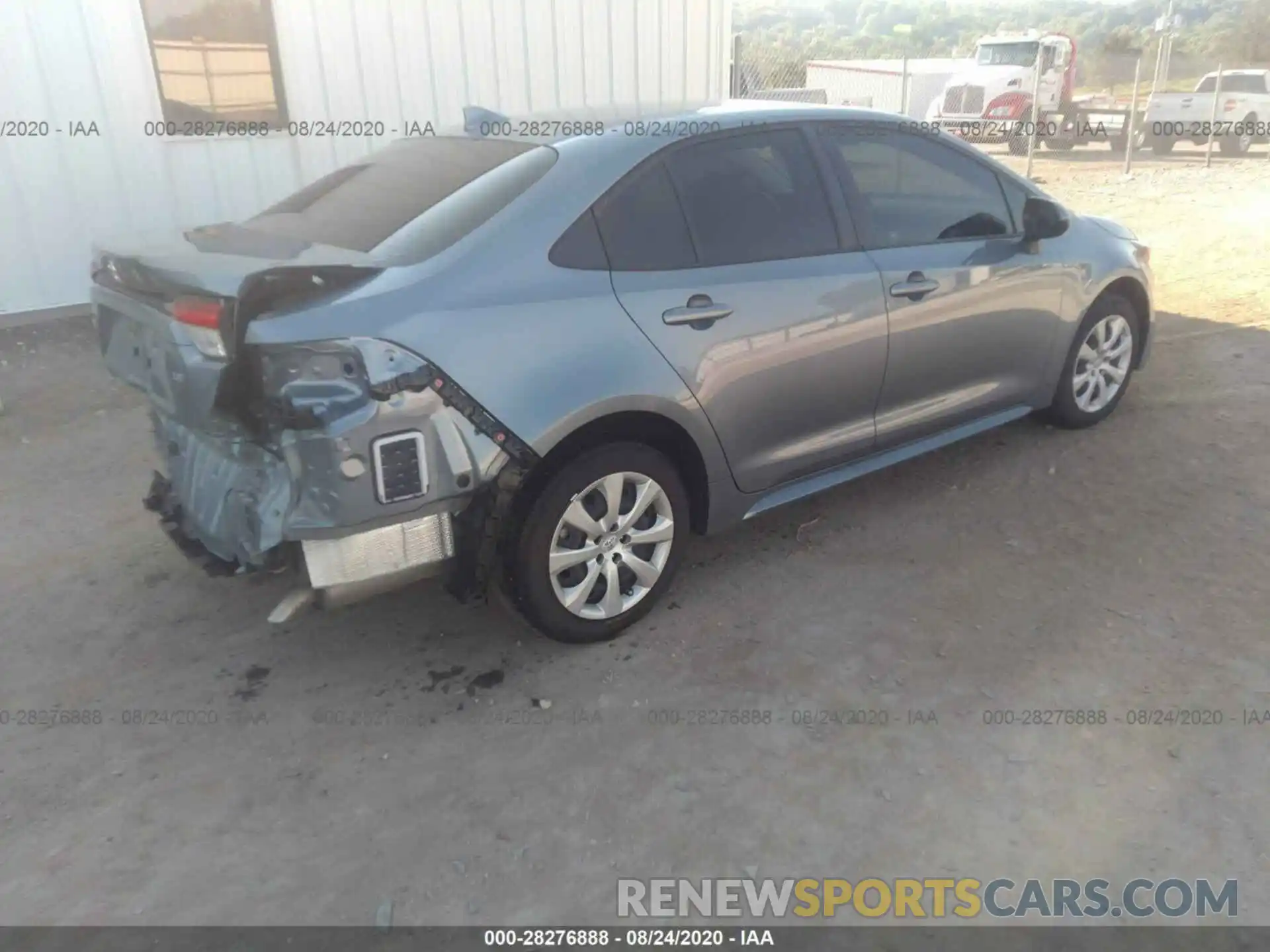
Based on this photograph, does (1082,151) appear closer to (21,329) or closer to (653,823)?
(21,329)

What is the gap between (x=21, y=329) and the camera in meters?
7.09

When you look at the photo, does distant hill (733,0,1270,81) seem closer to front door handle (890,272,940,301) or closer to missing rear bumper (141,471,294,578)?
front door handle (890,272,940,301)

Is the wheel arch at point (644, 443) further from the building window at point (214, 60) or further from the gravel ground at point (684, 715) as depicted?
the building window at point (214, 60)

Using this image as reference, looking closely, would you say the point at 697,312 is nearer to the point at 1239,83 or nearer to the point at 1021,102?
the point at 1021,102

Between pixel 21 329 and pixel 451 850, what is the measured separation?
6.53 meters

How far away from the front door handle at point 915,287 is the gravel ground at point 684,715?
0.98 m

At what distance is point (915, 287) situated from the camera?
370 cm

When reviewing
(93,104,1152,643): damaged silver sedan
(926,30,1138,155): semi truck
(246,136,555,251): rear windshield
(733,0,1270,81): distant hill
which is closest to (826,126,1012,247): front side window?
(93,104,1152,643): damaged silver sedan

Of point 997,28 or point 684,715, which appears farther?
point 997,28

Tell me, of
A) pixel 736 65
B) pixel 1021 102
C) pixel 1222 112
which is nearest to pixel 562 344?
pixel 736 65

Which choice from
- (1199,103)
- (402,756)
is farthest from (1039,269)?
(1199,103)

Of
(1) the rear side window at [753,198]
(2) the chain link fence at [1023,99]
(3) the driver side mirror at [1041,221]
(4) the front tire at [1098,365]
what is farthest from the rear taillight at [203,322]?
(2) the chain link fence at [1023,99]
